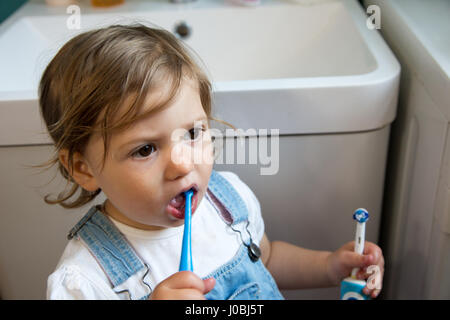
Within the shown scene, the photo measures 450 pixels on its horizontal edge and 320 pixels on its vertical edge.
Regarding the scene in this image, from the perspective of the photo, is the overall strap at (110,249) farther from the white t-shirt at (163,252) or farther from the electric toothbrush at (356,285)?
the electric toothbrush at (356,285)

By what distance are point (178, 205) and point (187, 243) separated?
2.6 inches

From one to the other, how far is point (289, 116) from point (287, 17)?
372 mm

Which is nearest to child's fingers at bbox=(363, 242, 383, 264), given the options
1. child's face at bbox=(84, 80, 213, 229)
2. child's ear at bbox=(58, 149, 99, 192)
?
child's face at bbox=(84, 80, 213, 229)

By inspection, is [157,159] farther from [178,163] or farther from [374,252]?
[374,252]

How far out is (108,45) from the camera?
21.2 inches

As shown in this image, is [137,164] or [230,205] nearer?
[137,164]

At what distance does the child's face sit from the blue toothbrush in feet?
0.05

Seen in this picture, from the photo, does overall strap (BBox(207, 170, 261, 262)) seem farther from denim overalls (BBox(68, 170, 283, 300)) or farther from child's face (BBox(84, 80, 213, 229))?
child's face (BBox(84, 80, 213, 229))

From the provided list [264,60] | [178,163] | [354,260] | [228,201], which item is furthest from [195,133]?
[264,60]

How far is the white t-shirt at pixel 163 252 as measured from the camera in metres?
0.57

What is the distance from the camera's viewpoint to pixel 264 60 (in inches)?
40.7

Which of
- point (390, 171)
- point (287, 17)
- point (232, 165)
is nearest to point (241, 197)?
point (232, 165)
